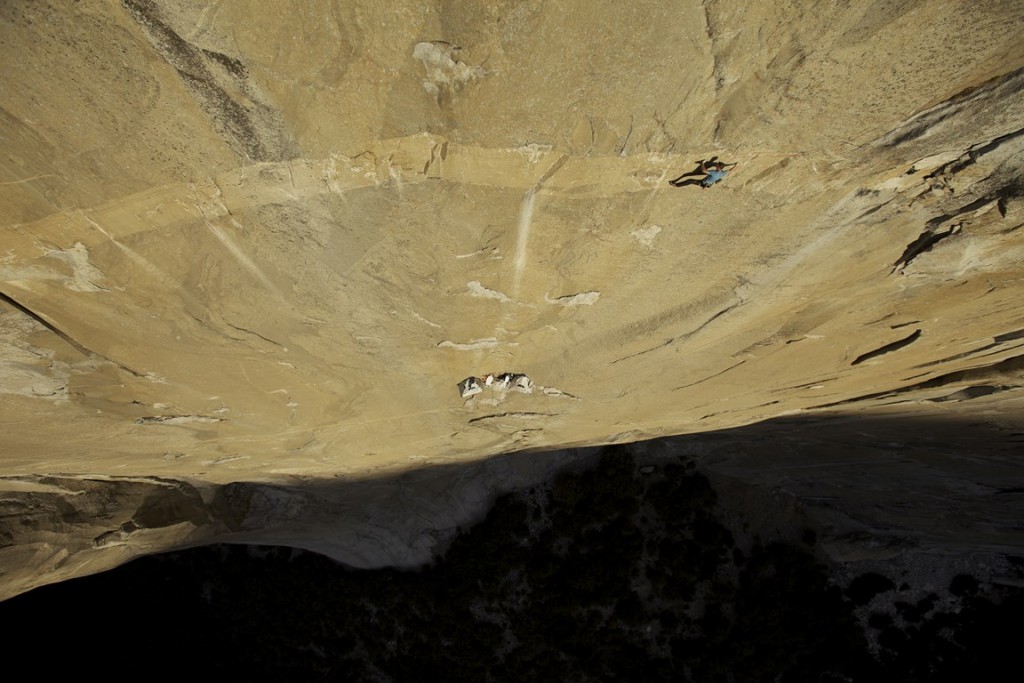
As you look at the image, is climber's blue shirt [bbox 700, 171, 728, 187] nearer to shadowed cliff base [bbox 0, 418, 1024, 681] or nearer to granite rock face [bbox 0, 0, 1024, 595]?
granite rock face [bbox 0, 0, 1024, 595]

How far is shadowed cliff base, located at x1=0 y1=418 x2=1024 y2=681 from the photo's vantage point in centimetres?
545

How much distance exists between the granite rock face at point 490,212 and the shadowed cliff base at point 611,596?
2671 mm

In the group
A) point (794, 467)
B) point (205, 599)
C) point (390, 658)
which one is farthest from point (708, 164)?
point (205, 599)

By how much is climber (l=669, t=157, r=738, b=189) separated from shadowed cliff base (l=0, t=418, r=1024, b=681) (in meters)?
3.85

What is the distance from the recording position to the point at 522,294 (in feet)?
7.22

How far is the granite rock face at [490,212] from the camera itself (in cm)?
128

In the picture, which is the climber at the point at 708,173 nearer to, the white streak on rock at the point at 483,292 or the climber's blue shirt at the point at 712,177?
the climber's blue shirt at the point at 712,177

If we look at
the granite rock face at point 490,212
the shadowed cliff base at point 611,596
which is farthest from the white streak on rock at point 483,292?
the shadowed cliff base at point 611,596

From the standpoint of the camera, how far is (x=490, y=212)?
173cm

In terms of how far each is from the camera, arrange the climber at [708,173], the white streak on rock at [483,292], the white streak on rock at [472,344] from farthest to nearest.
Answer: the white streak on rock at [472,344] < the white streak on rock at [483,292] < the climber at [708,173]

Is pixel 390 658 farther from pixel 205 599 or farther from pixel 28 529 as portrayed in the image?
pixel 28 529

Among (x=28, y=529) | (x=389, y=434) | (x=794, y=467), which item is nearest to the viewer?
(x=389, y=434)

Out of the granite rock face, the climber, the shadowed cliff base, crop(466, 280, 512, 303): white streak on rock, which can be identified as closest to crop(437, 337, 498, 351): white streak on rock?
the granite rock face

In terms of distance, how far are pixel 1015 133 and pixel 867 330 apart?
44.8 inches
